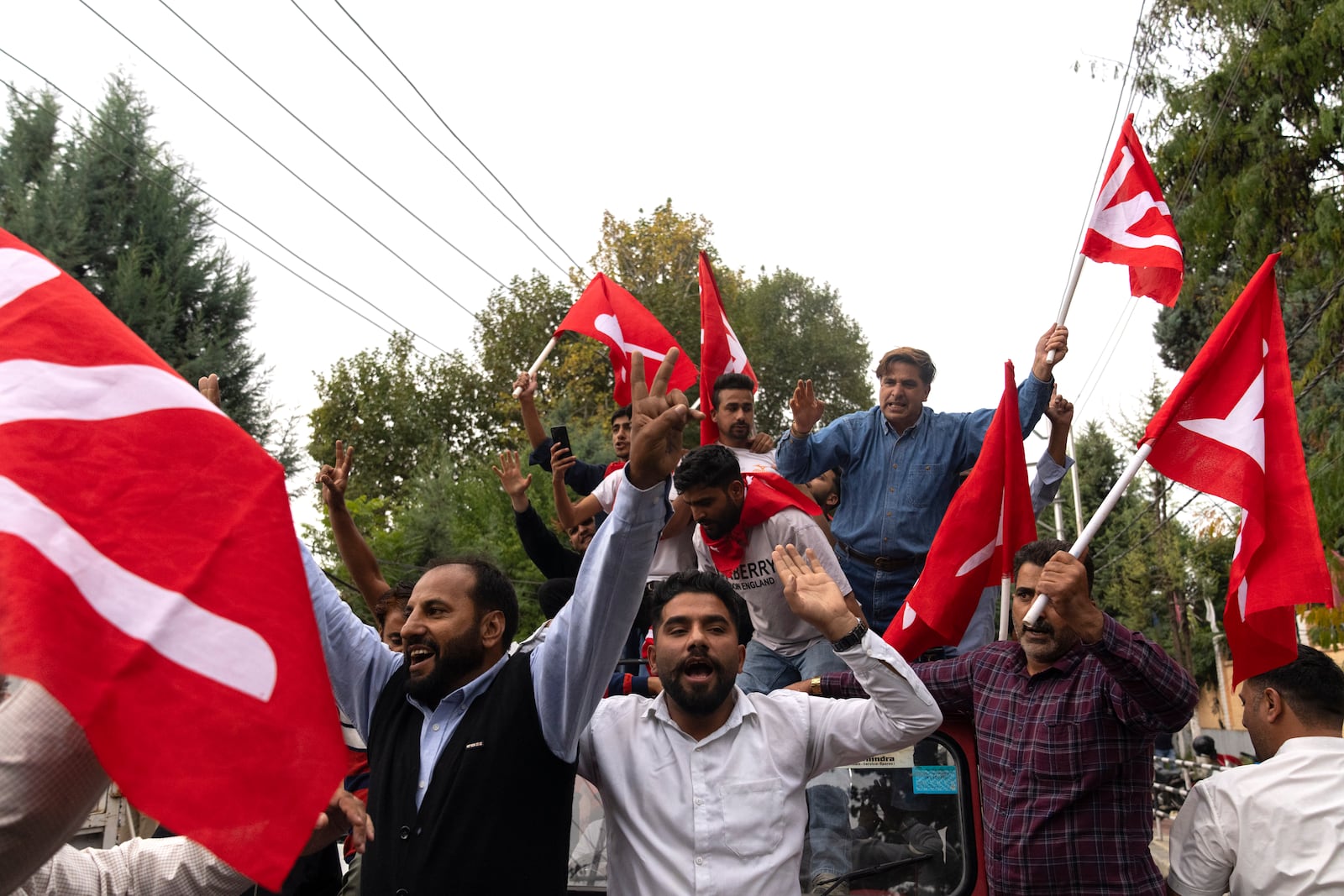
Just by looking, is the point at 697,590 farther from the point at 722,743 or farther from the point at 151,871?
the point at 151,871

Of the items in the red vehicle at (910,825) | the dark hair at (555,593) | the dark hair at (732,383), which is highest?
the dark hair at (732,383)

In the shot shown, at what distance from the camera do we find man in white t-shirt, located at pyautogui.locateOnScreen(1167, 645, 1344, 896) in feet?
11.5

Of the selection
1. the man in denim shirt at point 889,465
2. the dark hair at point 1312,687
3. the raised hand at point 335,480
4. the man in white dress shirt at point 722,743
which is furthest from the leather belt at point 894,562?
the raised hand at point 335,480

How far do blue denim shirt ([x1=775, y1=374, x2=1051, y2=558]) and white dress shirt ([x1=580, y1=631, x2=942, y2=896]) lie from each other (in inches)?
79.7

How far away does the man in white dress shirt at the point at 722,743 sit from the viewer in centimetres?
339

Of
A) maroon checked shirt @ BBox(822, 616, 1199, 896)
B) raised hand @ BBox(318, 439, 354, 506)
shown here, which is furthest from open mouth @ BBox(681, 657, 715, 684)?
raised hand @ BBox(318, 439, 354, 506)

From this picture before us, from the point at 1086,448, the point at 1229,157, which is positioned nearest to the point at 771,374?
the point at 1086,448

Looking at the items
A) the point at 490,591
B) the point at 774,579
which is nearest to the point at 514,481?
the point at 774,579

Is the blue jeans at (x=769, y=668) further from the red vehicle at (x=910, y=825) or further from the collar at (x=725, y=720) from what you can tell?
the collar at (x=725, y=720)

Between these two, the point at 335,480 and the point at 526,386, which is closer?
the point at 335,480

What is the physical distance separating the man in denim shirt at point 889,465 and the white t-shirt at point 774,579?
1.38 feet

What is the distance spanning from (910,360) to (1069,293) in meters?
0.82

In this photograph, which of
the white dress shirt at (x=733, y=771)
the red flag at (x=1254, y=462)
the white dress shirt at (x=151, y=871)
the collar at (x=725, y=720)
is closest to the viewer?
the white dress shirt at (x=151, y=871)

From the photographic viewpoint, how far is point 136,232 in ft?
69.4
